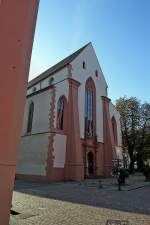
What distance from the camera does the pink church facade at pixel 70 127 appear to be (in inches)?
766

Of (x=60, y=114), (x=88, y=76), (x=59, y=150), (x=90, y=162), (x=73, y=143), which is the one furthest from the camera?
(x=88, y=76)

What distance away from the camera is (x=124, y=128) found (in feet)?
131

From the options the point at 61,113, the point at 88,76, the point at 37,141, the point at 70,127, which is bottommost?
the point at 37,141

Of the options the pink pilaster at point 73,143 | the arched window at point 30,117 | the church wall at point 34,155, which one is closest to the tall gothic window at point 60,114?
the pink pilaster at point 73,143

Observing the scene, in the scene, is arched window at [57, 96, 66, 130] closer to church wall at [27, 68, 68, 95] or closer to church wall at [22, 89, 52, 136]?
church wall at [22, 89, 52, 136]

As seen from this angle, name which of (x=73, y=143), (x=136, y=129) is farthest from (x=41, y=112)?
(x=136, y=129)

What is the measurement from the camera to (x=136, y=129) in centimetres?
3950

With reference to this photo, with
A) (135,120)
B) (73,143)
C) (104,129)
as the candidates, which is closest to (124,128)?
(135,120)

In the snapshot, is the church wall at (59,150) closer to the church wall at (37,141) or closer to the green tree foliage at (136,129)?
the church wall at (37,141)

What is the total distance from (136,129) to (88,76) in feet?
59.5

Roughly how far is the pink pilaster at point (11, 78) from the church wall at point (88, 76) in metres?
21.4

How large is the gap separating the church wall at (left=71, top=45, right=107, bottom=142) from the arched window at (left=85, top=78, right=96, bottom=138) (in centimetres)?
62

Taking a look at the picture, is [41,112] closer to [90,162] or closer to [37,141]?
[37,141]

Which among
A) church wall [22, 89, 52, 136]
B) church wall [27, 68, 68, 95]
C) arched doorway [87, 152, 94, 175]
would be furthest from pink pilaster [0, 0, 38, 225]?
arched doorway [87, 152, 94, 175]
